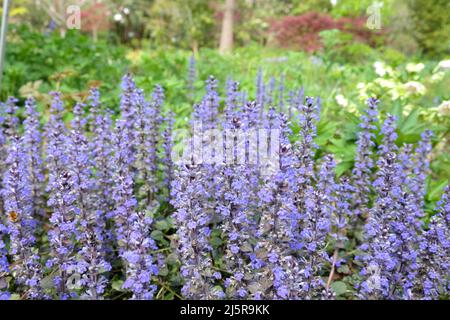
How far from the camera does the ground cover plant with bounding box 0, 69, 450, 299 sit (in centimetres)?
212

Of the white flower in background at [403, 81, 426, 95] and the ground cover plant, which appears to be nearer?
the ground cover plant

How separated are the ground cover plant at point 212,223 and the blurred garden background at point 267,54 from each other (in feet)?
3.85

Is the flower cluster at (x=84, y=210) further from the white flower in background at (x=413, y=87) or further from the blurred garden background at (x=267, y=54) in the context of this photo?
the white flower in background at (x=413, y=87)

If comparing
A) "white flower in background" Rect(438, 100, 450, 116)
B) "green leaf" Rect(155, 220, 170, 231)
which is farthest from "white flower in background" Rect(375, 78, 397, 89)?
"green leaf" Rect(155, 220, 170, 231)

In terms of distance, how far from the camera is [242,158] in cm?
241

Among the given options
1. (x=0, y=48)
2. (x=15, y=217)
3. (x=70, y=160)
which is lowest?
(x=15, y=217)

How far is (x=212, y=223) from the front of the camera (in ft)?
9.15

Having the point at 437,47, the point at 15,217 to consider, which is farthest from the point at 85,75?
the point at 437,47

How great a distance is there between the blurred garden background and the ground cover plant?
117cm

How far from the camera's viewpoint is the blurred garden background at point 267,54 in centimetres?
483

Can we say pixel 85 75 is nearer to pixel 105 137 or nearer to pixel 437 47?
pixel 105 137

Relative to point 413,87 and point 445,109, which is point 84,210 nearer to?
point 445,109

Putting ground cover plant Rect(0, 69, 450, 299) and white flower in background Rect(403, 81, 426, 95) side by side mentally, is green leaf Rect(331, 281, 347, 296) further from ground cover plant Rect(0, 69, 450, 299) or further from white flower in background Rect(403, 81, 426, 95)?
white flower in background Rect(403, 81, 426, 95)

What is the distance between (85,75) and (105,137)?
11.7ft
